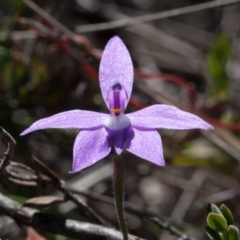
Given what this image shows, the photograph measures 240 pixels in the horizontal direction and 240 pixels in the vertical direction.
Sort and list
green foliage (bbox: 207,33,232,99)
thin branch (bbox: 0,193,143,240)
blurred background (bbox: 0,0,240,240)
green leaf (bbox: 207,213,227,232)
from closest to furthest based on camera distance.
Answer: green leaf (bbox: 207,213,227,232) < thin branch (bbox: 0,193,143,240) < blurred background (bbox: 0,0,240,240) < green foliage (bbox: 207,33,232,99)

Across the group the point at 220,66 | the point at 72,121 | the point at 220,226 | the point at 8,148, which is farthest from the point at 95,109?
the point at 72,121

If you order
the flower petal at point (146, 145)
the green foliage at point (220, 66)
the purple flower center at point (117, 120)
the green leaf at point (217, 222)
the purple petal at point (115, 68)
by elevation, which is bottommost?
the green leaf at point (217, 222)

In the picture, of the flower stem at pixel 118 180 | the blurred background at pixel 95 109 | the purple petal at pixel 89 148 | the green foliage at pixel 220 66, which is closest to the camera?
the purple petal at pixel 89 148

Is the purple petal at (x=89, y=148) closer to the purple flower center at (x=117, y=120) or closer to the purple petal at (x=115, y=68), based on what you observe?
the purple flower center at (x=117, y=120)

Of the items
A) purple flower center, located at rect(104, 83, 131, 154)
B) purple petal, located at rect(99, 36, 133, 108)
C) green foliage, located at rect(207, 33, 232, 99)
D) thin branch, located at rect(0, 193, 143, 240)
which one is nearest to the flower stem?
purple flower center, located at rect(104, 83, 131, 154)

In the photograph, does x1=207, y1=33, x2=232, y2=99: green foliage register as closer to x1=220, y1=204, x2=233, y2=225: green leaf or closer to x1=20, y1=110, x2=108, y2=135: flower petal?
x1=220, y1=204, x2=233, y2=225: green leaf

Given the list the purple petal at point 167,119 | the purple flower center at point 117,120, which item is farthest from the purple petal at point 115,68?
the purple petal at point 167,119

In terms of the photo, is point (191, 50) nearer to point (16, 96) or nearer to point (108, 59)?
point (16, 96)
